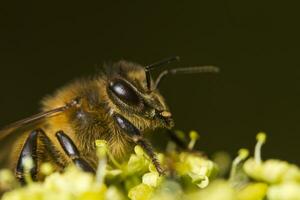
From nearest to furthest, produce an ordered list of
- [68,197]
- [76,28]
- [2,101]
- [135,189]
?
[68,197], [135,189], [2,101], [76,28]

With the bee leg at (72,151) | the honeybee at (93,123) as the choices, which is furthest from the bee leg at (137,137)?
the bee leg at (72,151)

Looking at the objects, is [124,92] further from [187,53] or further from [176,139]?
[187,53]

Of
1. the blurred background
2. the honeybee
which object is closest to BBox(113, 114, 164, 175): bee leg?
the honeybee

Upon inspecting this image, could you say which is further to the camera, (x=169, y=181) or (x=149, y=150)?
(x=149, y=150)

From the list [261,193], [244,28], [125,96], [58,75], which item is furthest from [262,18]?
[261,193]

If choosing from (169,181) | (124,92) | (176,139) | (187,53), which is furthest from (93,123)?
(187,53)

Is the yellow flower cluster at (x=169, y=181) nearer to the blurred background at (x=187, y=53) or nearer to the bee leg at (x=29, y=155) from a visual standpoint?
the bee leg at (x=29, y=155)

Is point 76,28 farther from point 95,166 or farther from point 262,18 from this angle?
point 95,166

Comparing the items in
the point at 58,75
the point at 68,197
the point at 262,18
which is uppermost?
the point at 58,75
